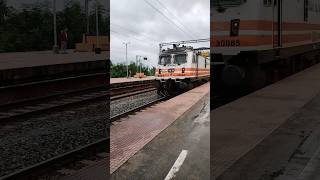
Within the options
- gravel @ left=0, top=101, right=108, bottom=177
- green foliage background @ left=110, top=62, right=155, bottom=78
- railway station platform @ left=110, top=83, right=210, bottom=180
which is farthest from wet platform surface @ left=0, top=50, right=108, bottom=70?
green foliage background @ left=110, top=62, right=155, bottom=78

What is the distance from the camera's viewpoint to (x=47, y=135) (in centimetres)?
709

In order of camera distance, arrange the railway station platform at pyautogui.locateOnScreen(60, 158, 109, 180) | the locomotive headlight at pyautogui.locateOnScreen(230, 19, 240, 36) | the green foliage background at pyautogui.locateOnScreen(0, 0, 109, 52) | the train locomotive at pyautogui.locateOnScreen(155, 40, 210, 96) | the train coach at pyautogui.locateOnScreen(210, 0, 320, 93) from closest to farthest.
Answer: the train locomotive at pyautogui.locateOnScreen(155, 40, 210, 96) < the railway station platform at pyautogui.locateOnScreen(60, 158, 109, 180) < the green foliage background at pyautogui.locateOnScreen(0, 0, 109, 52) < the train coach at pyautogui.locateOnScreen(210, 0, 320, 93) < the locomotive headlight at pyautogui.locateOnScreen(230, 19, 240, 36)

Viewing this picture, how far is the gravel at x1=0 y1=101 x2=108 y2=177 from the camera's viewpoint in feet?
20.0

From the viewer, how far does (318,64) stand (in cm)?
2041

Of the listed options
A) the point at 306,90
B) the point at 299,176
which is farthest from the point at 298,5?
the point at 299,176

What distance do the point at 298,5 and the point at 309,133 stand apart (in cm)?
718

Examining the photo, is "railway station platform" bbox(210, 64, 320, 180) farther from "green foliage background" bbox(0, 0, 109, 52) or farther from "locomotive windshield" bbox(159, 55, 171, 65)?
"green foliage background" bbox(0, 0, 109, 52)

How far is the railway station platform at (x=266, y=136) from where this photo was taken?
5.64m

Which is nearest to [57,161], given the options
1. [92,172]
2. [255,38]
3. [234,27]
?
[92,172]

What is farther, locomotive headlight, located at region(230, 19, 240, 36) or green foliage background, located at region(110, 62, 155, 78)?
locomotive headlight, located at region(230, 19, 240, 36)

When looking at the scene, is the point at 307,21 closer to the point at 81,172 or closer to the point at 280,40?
the point at 280,40

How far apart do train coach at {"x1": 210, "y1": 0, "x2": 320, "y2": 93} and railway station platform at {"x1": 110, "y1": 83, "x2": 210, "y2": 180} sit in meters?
4.21

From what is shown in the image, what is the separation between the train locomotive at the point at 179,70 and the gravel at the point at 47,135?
1.02 m

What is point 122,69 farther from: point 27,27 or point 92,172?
point 27,27
